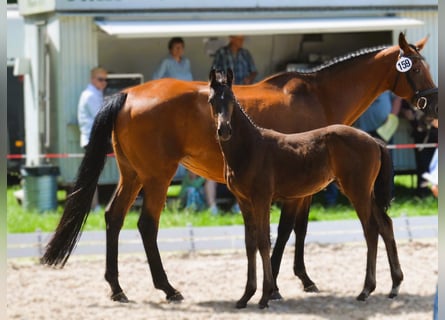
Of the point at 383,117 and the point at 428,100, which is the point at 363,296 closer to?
the point at 428,100

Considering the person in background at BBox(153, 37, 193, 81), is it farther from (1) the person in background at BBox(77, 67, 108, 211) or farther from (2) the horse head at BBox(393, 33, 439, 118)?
(2) the horse head at BBox(393, 33, 439, 118)

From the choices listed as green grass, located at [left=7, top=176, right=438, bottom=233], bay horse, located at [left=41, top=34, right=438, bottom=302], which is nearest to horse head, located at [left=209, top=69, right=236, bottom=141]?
bay horse, located at [left=41, top=34, right=438, bottom=302]

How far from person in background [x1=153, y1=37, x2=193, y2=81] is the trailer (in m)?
0.29

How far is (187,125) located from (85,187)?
89 cm

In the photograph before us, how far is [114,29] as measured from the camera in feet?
33.8

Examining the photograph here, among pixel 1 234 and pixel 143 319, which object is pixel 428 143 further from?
pixel 1 234

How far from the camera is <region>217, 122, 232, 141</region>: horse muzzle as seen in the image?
4887 millimetres

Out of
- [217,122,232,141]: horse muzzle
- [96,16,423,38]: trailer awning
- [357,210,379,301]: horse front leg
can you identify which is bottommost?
[357,210,379,301]: horse front leg

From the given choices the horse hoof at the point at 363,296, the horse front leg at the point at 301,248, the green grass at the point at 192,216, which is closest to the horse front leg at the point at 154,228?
the horse front leg at the point at 301,248

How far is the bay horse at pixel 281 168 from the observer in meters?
5.32

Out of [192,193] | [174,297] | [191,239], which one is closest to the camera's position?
[174,297]

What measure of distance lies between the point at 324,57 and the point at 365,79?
23.8 ft

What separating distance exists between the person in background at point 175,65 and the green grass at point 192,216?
1.74m

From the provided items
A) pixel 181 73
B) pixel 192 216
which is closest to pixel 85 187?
pixel 192 216
